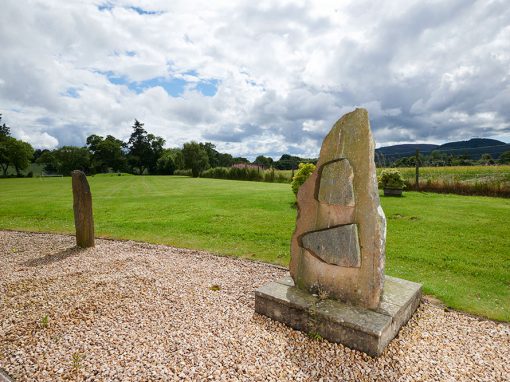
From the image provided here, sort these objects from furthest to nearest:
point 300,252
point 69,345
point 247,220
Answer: point 247,220, point 300,252, point 69,345

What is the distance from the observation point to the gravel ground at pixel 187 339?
3.36 m

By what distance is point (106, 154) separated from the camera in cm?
7794

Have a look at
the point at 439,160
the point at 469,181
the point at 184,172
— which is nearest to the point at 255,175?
the point at 439,160

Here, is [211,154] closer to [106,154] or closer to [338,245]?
[106,154]

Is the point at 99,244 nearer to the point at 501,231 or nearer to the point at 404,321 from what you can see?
the point at 404,321

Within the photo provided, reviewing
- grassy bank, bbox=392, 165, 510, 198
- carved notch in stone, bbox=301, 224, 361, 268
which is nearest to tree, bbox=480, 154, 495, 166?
grassy bank, bbox=392, 165, 510, 198

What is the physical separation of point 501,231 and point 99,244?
39.1 feet

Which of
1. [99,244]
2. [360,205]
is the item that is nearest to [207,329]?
[360,205]

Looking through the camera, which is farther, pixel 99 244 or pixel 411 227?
pixel 411 227

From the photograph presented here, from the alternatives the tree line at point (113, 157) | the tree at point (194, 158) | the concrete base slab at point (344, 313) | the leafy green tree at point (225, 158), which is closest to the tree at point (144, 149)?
the tree line at point (113, 157)

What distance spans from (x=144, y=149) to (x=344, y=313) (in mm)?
86376

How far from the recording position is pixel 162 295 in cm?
520

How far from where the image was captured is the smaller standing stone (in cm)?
805

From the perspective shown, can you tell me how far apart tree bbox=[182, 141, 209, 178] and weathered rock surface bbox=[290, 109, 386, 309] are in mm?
50814
